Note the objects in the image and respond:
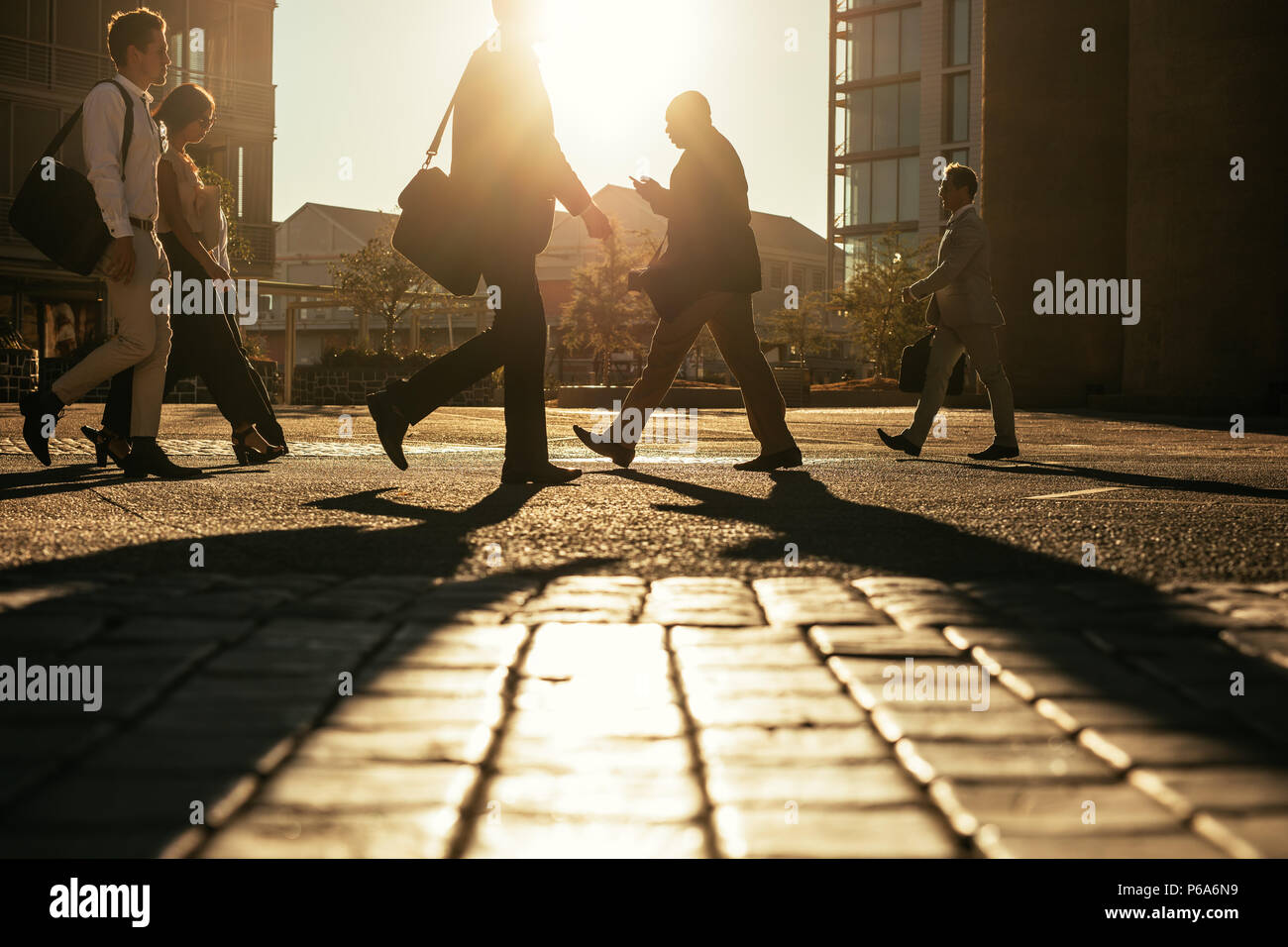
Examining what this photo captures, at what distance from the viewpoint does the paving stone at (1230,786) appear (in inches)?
70.5

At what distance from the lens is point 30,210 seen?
20.9ft

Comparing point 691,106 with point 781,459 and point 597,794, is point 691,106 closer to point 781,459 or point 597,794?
point 781,459

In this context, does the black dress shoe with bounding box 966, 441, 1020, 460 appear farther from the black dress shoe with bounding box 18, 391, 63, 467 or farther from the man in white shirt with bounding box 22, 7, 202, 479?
the black dress shoe with bounding box 18, 391, 63, 467

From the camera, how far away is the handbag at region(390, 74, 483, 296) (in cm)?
593

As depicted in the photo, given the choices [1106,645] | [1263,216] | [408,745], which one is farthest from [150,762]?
[1263,216]

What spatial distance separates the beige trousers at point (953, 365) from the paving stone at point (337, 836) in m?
7.11

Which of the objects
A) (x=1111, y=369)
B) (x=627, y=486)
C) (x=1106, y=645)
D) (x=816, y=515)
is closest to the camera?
(x=1106, y=645)

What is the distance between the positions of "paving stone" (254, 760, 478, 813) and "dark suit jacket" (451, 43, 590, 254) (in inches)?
168

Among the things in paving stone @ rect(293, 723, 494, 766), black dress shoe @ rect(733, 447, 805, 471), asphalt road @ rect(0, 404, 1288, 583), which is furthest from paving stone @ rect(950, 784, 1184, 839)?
black dress shoe @ rect(733, 447, 805, 471)

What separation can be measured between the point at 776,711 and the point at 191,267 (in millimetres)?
5745

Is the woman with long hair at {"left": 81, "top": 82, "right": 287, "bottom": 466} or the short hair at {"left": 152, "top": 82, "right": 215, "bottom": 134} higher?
the short hair at {"left": 152, "top": 82, "right": 215, "bottom": 134}

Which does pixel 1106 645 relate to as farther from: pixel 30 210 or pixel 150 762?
pixel 30 210

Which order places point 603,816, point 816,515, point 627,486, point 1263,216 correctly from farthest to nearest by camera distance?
point 1263,216 < point 627,486 < point 816,515 < point 603,816

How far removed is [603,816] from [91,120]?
5256 millimetres
